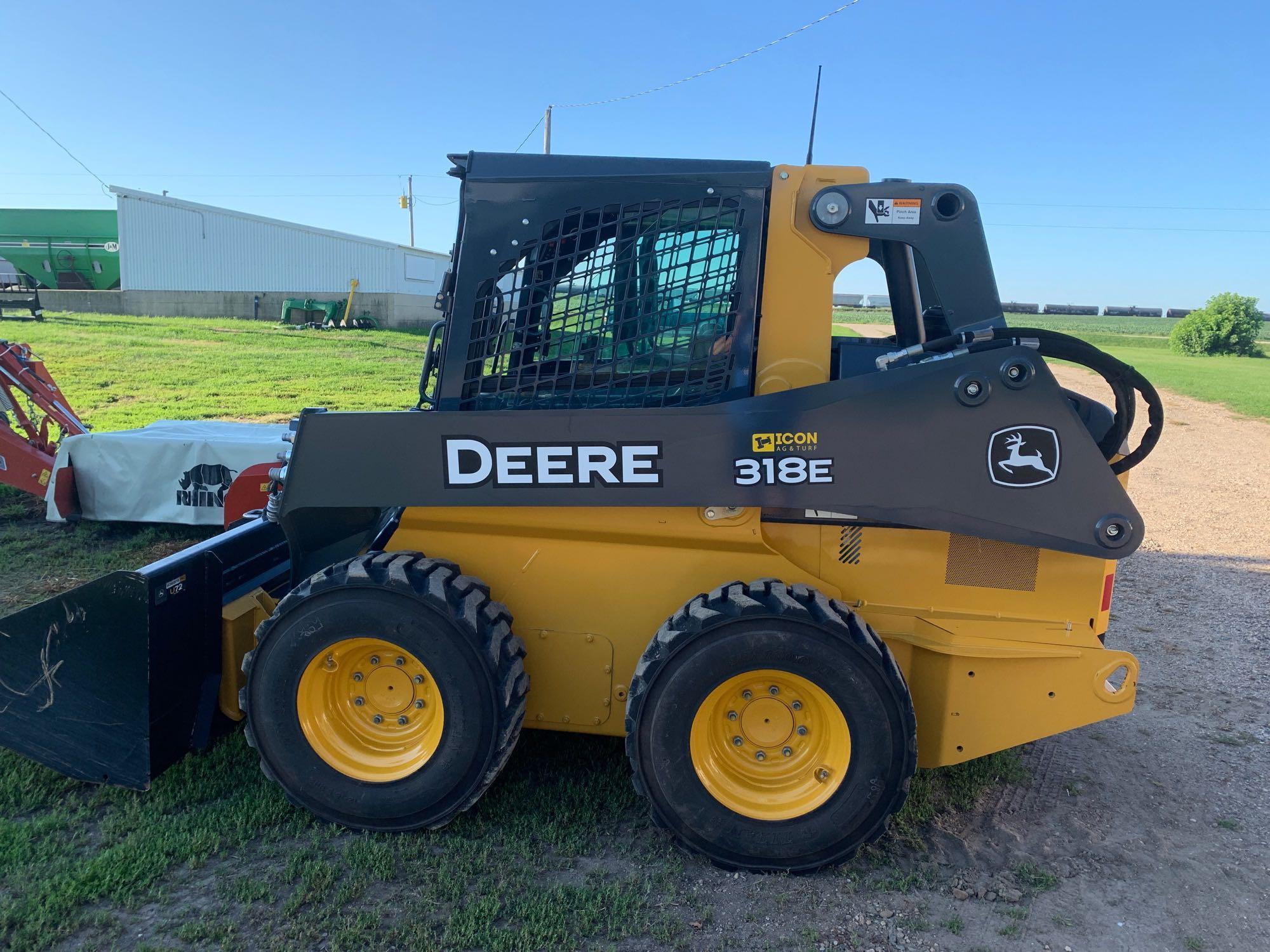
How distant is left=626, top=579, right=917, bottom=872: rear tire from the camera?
10.8 ft

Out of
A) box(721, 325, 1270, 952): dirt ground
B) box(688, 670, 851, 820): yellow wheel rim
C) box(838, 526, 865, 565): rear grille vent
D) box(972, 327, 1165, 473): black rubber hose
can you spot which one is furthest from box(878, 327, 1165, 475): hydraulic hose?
box(721, 325, 1270, 952): dirt ground

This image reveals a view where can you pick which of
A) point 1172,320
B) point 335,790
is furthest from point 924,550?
point 1172,320

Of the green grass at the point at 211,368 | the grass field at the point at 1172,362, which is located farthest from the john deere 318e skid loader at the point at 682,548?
the green grass at the point at 211,368

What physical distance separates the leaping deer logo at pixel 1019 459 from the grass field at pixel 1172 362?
236cm

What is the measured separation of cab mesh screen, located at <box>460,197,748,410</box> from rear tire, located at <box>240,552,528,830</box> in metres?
0.81

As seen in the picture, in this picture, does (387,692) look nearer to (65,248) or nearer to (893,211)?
(893,211)

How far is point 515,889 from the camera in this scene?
3289 millimetres

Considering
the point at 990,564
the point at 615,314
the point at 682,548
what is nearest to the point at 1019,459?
the point at 990,564

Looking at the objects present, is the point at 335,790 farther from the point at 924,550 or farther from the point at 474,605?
the point at 924,550

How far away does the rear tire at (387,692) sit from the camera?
349cm

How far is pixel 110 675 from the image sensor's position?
3.67 meters

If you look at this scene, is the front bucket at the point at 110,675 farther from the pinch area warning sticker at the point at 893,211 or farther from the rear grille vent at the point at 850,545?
the pinch area warning sticker at the point at 893,211

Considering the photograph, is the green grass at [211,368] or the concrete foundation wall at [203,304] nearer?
the green grass at [211,368]

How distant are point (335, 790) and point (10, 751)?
63.8 inches
